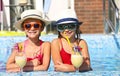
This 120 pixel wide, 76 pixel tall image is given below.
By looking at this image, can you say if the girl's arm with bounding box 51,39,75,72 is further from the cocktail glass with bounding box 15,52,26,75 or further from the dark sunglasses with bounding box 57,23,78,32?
the cocktail glass with bounding box 15,52,26,75

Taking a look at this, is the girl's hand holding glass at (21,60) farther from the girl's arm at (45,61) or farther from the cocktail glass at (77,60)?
the cocktail glass at (77,60)

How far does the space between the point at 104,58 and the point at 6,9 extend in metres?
3.73

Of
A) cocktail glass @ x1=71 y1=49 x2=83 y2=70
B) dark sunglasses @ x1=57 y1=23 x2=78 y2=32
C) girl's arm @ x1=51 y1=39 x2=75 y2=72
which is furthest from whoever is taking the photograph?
dark sunglasses @ x1=57 y1=23 x2=78 y2=32

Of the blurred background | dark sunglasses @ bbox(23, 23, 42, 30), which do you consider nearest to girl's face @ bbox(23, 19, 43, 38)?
dark sunglasses @ bbox(23, 23, 42, 30)

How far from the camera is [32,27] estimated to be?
4082 mm

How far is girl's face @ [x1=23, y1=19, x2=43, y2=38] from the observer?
161 inches

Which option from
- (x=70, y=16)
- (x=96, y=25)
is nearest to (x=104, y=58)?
(x=96, y=25)

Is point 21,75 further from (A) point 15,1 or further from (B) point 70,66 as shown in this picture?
(A) point 15,1

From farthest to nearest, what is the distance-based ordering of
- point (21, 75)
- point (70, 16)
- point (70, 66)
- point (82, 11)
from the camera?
point (82, 11) < point (70, 16) < point (70, 66) < point (21, 75)

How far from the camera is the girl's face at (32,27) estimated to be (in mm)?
4078

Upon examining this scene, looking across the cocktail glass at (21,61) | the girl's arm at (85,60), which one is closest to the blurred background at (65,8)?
the girl's arm at (85,60)

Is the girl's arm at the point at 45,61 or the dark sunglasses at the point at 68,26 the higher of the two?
the dark sunglasses at the point at 68,26

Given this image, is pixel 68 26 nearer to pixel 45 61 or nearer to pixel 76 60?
pixel 45 61

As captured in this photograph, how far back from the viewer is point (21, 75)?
11.0ft
